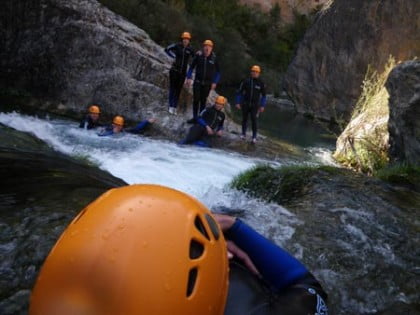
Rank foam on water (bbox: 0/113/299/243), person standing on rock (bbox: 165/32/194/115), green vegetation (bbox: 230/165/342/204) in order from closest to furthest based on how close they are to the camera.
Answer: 1. foam on water (bbox: 0/113/299/243)
2. green vegetation (bbox: 230/165/342/204)
3. person standing on rock (bbox: 165/32/194/115)

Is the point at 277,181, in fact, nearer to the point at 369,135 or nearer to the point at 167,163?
the point at 167,163

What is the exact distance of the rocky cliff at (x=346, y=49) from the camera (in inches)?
1077

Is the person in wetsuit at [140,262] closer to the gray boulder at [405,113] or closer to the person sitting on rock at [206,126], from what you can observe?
the gray boulder at [405,113]

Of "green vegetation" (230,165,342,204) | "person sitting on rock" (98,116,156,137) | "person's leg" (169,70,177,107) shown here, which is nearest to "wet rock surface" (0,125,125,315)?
"green vegetation" (230,165,342,204)

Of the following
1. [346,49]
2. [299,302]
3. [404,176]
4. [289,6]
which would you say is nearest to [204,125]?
[404,176]

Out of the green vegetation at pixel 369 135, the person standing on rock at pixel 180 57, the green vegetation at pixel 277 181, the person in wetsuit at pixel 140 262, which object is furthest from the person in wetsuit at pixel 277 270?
the person standing on rock at pixel 180 57

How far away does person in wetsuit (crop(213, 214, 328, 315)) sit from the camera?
1.83 meters

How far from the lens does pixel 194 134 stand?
32.3 feet

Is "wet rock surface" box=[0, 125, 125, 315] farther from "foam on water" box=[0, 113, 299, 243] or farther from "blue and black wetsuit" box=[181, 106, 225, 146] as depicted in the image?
"blue and black wetsuit" box=[181, 106, 225, 146]

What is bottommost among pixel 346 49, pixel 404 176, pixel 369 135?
pixel 404 176

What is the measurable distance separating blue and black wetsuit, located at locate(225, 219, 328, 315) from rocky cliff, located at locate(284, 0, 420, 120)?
26.9m

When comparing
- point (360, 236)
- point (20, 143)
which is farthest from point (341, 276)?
point (20, 143)

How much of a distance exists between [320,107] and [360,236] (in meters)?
30.2

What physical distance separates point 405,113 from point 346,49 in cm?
2564
